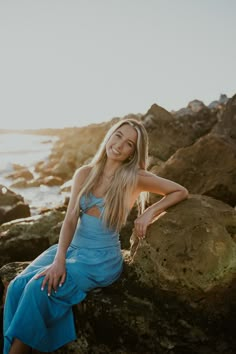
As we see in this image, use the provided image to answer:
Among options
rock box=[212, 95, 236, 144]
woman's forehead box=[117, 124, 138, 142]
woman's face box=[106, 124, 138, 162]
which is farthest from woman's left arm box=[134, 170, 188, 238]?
rock box=[212, 95, 236, 144]

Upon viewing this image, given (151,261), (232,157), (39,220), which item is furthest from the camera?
(39,220)

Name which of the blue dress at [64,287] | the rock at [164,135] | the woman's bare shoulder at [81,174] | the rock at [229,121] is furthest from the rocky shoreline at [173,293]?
the rock at [164,135]

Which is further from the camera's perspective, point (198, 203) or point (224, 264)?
point (198, 203)

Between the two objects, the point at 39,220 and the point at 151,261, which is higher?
the point at 151,261

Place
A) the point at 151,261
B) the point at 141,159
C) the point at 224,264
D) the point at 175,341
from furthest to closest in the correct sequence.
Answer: the point at 141,159
the point at 151,261
the point at 224,264
the point at 175,341

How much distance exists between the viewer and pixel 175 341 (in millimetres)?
2852

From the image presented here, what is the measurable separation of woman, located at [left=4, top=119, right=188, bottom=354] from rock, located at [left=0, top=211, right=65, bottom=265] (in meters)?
2.03

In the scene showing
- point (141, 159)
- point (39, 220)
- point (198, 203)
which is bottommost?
point (39, 220)

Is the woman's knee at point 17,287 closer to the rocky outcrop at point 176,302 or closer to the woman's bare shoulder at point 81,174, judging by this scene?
the rocky outcrop at point 176,302

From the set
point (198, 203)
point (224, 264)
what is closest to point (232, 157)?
point (198, 203)

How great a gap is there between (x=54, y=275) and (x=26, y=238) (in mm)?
2688

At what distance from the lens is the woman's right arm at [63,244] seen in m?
2.95

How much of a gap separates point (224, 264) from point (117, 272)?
Answer: 1.04 metres

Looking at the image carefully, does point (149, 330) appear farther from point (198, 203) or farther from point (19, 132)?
point (19, 132)
